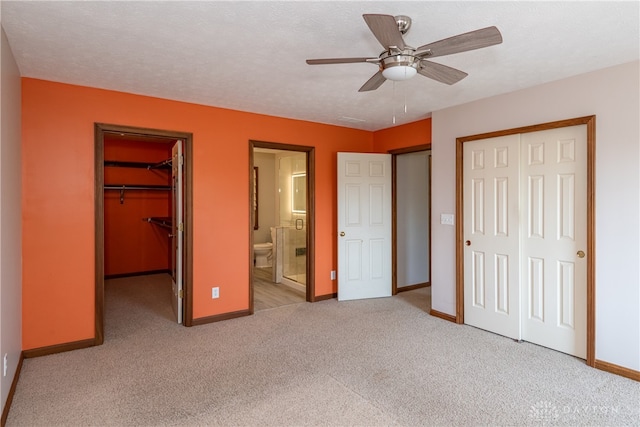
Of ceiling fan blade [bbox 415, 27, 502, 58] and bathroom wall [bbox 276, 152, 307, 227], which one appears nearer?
ceiling fan blade [bbox 415, 27, 502, 58]

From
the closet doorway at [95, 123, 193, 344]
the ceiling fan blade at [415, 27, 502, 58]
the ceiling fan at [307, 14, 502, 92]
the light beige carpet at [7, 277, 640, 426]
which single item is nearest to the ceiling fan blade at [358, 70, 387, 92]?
the ceiling fan at [307, 14, 502, 92]

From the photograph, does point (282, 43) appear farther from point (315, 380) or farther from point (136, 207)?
point (136, 207)

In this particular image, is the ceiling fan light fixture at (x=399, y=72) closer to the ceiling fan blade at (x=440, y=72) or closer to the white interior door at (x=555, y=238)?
the ceiling fan blade at (x=440, y=72)

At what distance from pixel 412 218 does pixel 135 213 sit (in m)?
4.78

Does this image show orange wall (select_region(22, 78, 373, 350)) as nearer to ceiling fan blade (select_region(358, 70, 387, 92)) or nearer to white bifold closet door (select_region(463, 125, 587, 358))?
ceiling fan blade (select_region(358, 70, 387, 92))

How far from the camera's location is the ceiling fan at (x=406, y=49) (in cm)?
176

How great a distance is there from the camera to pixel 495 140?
3.68 meters

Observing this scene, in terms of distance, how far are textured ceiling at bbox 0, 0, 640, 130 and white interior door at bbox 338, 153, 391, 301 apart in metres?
1.45

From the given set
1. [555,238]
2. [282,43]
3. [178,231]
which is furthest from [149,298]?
[555,238]

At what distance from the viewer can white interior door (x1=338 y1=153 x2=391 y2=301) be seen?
497cm

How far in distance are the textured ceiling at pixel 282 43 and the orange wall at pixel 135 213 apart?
3.34 m

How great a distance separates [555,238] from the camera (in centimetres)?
327

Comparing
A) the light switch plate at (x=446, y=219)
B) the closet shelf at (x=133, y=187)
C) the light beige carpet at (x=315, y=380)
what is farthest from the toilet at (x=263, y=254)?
the light switch plate at (x=446, y=219)

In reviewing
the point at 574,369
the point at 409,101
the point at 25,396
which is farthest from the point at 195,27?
the point at 574,369
